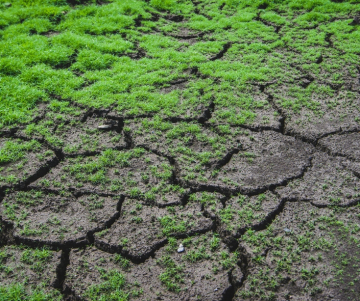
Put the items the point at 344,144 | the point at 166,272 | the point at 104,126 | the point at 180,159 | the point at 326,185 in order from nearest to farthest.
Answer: the point at 166,272 → the point at 326,185 → the point at 180,159 → the point at 344,144 → the point at 104,126

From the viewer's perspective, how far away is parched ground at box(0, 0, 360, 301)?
8.38 ft

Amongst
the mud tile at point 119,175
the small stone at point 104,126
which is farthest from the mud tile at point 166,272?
the small stone at point 104,126

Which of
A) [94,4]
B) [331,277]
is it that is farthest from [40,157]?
[94,4]

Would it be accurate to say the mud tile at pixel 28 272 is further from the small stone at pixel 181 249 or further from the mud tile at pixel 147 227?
the small stone at pixel 181 249

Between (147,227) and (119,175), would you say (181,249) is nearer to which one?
(147,227)

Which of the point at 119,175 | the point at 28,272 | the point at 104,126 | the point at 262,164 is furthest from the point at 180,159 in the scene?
the point at 28,272

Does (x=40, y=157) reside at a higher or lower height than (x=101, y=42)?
lower

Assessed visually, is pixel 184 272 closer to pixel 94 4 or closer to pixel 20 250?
pixel 20 250

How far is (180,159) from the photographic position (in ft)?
11.3

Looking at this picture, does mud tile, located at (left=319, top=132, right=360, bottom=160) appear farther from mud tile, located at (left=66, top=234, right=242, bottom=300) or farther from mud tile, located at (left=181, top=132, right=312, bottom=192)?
mud tile, located at (left=66, top=234, right=242, bottom=300)

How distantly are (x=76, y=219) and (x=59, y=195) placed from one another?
1.10 ft

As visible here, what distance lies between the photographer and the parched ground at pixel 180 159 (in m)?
2.55

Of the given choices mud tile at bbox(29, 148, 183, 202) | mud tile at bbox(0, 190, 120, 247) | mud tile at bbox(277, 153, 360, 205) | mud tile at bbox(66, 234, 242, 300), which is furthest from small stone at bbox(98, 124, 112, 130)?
mud tile at bbox(277, 153, 360, 205)

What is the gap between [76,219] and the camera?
293 cm
